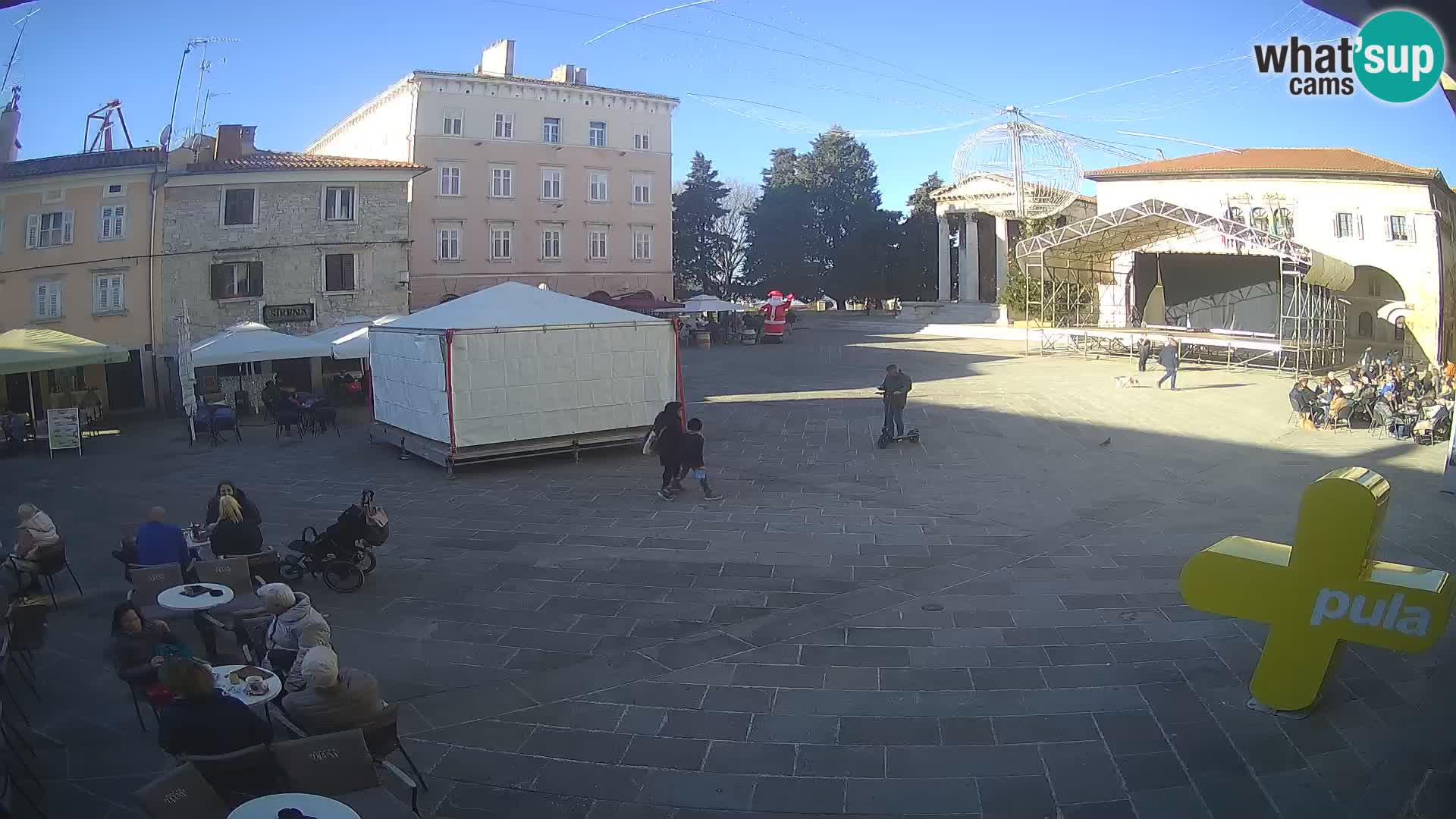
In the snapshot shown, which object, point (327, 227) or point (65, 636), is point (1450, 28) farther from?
point (327, 227)

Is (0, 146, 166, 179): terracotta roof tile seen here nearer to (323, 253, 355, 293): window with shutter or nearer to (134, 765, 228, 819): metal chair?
(323, 253, 355, 293): window with shutter

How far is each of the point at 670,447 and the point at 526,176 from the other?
2789 cm

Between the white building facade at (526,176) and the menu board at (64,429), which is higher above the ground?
the white building facade at (526,176)

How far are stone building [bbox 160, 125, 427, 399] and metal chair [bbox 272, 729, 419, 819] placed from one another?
2054cm

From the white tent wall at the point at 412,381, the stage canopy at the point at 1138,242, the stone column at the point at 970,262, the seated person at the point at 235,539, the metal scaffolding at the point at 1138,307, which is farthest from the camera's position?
the stone column at the point at 970,262

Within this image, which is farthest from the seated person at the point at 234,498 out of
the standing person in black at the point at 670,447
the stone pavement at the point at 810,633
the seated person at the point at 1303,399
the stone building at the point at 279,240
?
the seated person at the point at 1303,399

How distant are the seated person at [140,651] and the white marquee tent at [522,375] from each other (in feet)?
24.1

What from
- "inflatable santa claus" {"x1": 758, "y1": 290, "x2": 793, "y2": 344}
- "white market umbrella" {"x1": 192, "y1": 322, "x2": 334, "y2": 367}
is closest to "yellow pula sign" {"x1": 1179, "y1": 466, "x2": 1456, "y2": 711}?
"white market umbrella" {"x1": 192, "y1": 322, "x2": 334, "y2": 367}

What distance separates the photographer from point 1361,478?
5148 mm

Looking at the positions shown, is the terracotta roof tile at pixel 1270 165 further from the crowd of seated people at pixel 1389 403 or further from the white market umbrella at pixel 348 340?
the white market umbrella at pixel 348 340

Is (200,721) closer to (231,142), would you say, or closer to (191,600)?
(191,600)

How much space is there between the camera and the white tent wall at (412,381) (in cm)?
1305

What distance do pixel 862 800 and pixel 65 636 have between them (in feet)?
20.1

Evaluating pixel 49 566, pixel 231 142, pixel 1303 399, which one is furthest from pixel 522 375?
pixel 231 142
